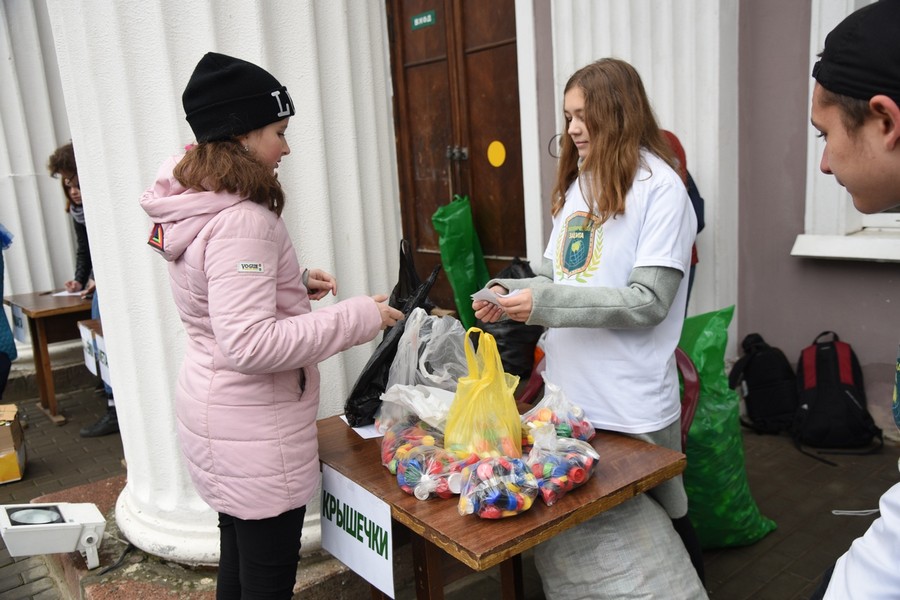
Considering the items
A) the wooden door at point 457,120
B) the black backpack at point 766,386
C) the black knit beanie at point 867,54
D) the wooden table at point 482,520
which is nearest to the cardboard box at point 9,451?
the wooden table at point 482,520

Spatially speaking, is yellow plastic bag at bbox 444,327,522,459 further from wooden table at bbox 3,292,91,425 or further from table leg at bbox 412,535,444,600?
wooden table at bbox 3,292,91,425

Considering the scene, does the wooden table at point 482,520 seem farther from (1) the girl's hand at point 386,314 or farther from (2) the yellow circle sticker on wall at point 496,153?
(2) the yellow circle sticker on wall at point 496,153

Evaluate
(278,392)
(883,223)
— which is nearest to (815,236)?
(883,223)

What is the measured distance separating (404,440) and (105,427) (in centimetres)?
394

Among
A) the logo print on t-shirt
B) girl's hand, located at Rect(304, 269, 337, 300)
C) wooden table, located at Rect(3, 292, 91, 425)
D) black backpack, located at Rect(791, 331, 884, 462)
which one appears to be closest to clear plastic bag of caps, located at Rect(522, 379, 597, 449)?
the logo print on t-shirt

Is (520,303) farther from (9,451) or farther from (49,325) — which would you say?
(49,325)

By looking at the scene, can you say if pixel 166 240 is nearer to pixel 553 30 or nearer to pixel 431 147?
pixel 553 30

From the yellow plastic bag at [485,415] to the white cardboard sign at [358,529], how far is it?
243mm

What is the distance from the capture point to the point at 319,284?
2148 mm

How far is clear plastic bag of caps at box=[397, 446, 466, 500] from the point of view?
164 centimetres

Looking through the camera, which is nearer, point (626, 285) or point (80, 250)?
point (626, 285)

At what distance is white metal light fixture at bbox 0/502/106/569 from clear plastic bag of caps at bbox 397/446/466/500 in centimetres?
148

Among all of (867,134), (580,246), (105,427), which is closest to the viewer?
(867,134)

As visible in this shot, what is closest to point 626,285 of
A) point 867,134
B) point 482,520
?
point 482,520
